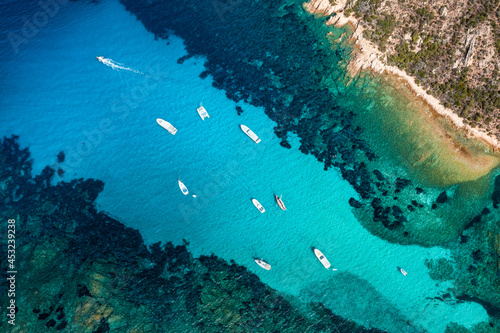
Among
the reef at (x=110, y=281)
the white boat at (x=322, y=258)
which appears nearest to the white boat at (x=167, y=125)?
the reef at (x=110, y=281)

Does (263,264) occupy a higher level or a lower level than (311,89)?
lower

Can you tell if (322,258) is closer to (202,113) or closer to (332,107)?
(332,107)

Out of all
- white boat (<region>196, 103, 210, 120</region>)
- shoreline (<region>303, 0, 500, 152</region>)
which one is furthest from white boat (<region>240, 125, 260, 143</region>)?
shoreline (<region>303, 0, 500, 152</region>)

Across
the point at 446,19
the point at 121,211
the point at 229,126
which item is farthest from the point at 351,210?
the point at 121,211

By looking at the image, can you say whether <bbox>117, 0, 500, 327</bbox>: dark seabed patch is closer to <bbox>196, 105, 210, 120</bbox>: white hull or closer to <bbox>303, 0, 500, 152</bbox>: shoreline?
<bbox>303, 0, 500, 152</bbox>: shoreline

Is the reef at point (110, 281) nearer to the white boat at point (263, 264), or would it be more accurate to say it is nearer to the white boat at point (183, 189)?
the white boat at point (263, 264)

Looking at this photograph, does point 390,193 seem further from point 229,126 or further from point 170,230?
point 170,230

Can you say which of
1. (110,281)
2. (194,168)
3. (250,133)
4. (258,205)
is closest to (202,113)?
(250,133)
